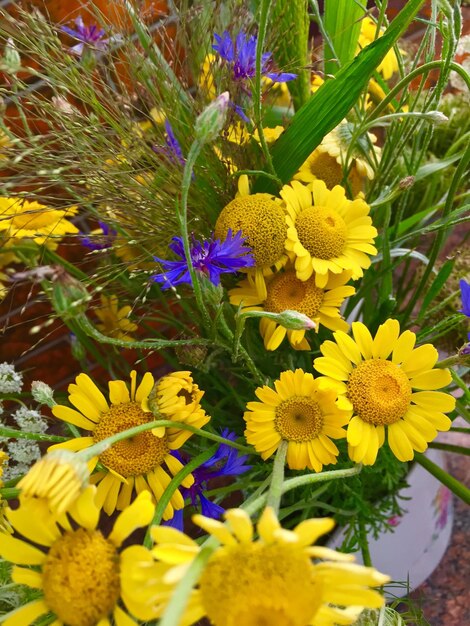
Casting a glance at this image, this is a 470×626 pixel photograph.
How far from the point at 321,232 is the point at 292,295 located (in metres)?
0.04

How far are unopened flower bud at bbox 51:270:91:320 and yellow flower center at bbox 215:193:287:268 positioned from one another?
0.37 feet

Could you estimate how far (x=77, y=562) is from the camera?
260 millimetres

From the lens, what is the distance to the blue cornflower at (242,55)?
0.38 meters

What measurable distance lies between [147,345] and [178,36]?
A: 23 centimetres

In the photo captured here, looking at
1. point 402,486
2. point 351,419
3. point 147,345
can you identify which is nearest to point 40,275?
point 147,345

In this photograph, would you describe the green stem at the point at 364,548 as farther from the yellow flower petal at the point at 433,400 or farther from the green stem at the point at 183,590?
the green stem at the point at 183,590

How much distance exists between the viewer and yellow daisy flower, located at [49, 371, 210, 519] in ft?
1.10

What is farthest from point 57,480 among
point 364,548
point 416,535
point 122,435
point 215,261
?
point 416,535

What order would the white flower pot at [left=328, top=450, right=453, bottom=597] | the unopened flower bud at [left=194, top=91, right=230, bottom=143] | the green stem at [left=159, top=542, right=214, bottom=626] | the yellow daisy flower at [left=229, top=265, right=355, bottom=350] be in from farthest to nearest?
the white flower pot at [left=328, top=450, right=453, bottom=597] < the yellow daisy flower at [left=229, top=265, right=355, bottom=350] < the unopened flower bud at [left=194, top=91, right=230, bottom=143] < the green stem at [left=159, top=542, right=214, bottom=626]

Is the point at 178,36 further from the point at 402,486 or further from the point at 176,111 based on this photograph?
the point at 402,486

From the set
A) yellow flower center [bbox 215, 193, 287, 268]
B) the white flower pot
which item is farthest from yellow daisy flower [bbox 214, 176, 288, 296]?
the white flower pot

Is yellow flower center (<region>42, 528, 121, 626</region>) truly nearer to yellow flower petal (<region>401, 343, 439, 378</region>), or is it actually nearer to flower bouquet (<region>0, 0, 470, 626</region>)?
flower bouquet (<region>0, 0, 470, 626</region>)

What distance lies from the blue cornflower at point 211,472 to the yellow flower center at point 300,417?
4 cm

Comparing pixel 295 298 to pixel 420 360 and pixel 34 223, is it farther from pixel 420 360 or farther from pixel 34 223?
pixel 34 223
